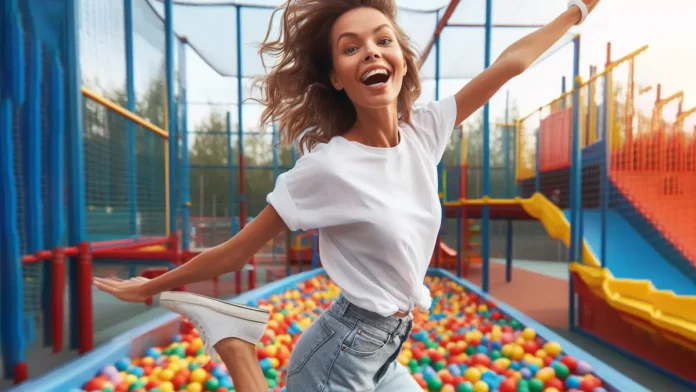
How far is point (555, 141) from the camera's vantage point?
5359mm

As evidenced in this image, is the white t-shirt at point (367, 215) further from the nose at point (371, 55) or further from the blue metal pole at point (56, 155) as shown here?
the blue metal pole at point (56, 155)

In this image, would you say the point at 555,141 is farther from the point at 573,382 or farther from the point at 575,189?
the point at 573,382

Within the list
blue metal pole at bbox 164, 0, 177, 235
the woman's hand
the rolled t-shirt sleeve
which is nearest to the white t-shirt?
the rolled t-shirt sleeve

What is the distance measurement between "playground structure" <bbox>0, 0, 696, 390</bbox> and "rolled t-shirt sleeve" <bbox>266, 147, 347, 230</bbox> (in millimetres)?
1498

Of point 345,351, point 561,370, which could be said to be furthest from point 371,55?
point 561,370

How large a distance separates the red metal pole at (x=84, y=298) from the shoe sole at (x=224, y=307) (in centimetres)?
195

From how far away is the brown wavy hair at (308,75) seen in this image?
105 centimetres

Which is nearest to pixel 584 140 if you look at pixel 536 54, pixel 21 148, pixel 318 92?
pixel 536 54

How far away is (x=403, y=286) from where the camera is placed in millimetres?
881

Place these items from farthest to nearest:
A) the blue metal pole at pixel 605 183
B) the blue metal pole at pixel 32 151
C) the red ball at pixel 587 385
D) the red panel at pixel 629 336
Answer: the blue metal pole at pixel 605 183, the red panel at pixel 629 336, the blue metal pole at pixel 32 151, the red ball at pixel 587 385

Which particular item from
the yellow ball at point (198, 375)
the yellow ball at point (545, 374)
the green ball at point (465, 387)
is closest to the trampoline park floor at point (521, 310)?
the yellow ball at point (545, 374)

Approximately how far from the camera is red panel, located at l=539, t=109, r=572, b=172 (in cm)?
508

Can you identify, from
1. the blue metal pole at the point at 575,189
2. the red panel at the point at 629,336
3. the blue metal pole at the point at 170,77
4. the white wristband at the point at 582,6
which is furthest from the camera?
the blue metal pole at the point at 170,77

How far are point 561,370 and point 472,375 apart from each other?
42 centimetres
